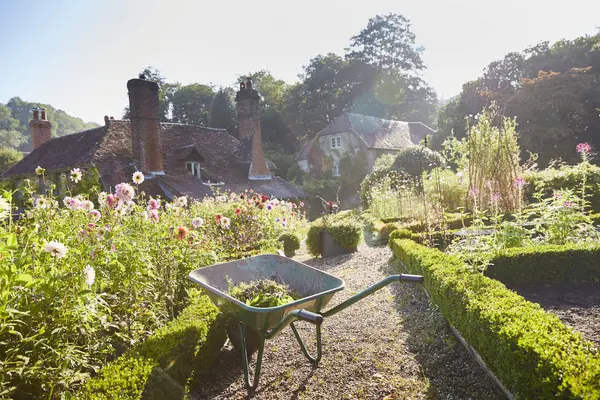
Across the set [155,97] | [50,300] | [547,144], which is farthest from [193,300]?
[547,144]

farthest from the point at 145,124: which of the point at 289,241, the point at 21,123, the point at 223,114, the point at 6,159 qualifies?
the point at 21,123

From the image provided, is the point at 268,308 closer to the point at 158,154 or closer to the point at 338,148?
the point at 158,154

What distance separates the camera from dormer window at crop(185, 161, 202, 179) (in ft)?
58.1

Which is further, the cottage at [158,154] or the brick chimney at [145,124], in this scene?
the cottage at [158,154]

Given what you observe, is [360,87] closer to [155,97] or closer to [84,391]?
[155,97]

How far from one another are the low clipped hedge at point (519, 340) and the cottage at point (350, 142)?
81.4ft

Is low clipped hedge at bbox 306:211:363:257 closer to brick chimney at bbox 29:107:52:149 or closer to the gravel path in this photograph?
the gravel path

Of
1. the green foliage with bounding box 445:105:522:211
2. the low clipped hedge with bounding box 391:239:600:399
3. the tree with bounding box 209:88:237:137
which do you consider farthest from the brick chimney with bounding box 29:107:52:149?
the low clipped hedge with bounding box 391:239:600:399

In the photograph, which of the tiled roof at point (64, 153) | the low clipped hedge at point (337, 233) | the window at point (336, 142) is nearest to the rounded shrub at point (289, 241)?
the low clipped hedge at point (337, 233)

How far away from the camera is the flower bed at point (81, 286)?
2221 millimetres

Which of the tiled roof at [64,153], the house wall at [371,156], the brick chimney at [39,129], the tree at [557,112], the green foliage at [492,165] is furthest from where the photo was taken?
the house wall at [371,156]

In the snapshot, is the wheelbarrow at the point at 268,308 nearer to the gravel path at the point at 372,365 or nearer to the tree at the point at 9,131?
the gravel path at the point at 372,365

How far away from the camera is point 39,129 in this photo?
2141 centimetres

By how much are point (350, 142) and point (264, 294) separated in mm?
26433
